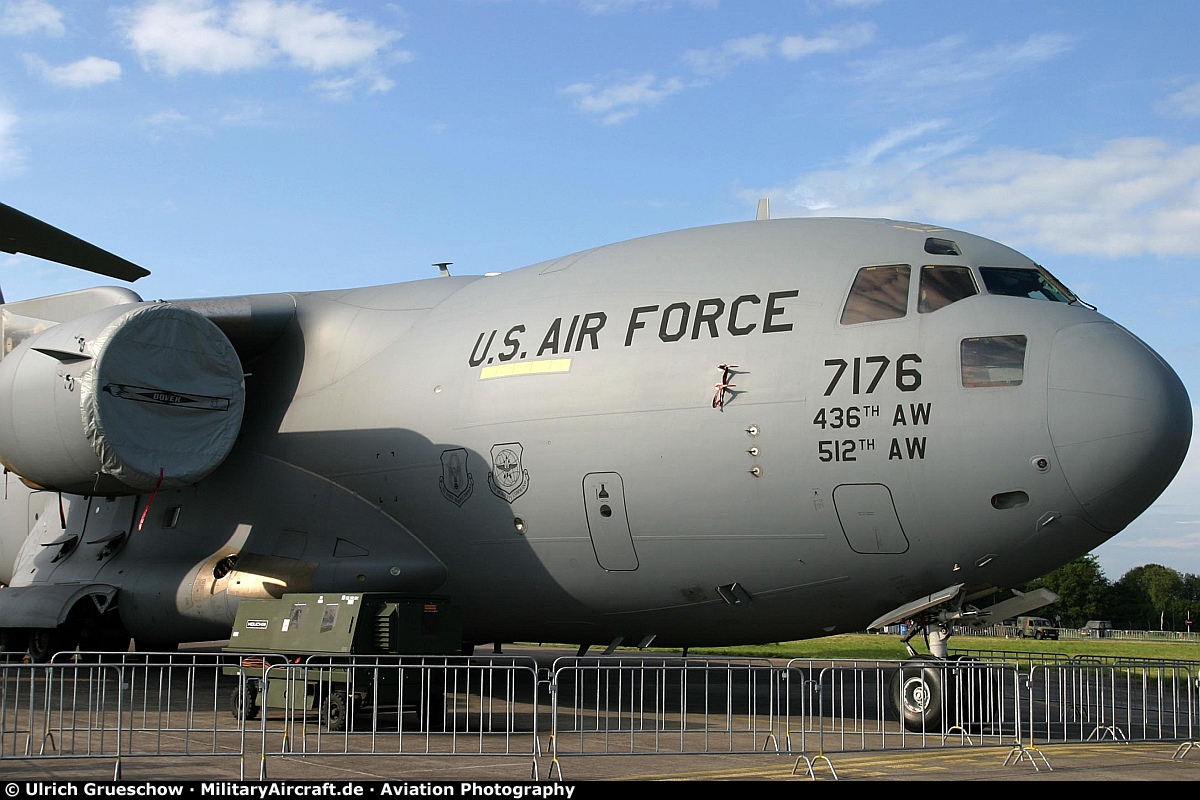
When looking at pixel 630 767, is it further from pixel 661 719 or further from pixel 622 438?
pixel 622 438

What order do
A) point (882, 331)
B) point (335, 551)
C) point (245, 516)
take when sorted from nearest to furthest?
point (882, 331), point (335, 551), point (245, 516)

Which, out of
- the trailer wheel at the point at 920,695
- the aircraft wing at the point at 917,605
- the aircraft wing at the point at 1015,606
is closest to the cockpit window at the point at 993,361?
the aircraft wing at the point at 917,605

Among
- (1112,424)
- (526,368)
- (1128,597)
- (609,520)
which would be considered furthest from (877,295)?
(1128,597)

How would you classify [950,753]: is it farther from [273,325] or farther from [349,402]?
[273,325]

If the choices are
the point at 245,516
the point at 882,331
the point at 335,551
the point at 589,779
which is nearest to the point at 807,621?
the point at 882,331

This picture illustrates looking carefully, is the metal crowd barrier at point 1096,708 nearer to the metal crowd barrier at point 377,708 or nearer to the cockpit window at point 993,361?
the cockpit window at point 993,361

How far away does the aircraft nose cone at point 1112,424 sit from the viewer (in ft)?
34.0

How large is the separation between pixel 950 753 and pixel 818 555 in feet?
7.10

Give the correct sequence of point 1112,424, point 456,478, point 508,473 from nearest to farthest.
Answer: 1. point 1112,424
2. point 508,473
3. point 456,478

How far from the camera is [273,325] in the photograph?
15602mm

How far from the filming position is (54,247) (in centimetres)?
1822

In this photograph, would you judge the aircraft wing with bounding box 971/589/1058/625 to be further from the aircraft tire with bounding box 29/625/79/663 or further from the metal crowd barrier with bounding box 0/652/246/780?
the aircraft tire with bounding box 29/625/79/663

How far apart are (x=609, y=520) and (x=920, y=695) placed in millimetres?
Result: 3534

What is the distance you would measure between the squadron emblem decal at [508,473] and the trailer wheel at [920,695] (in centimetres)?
437
